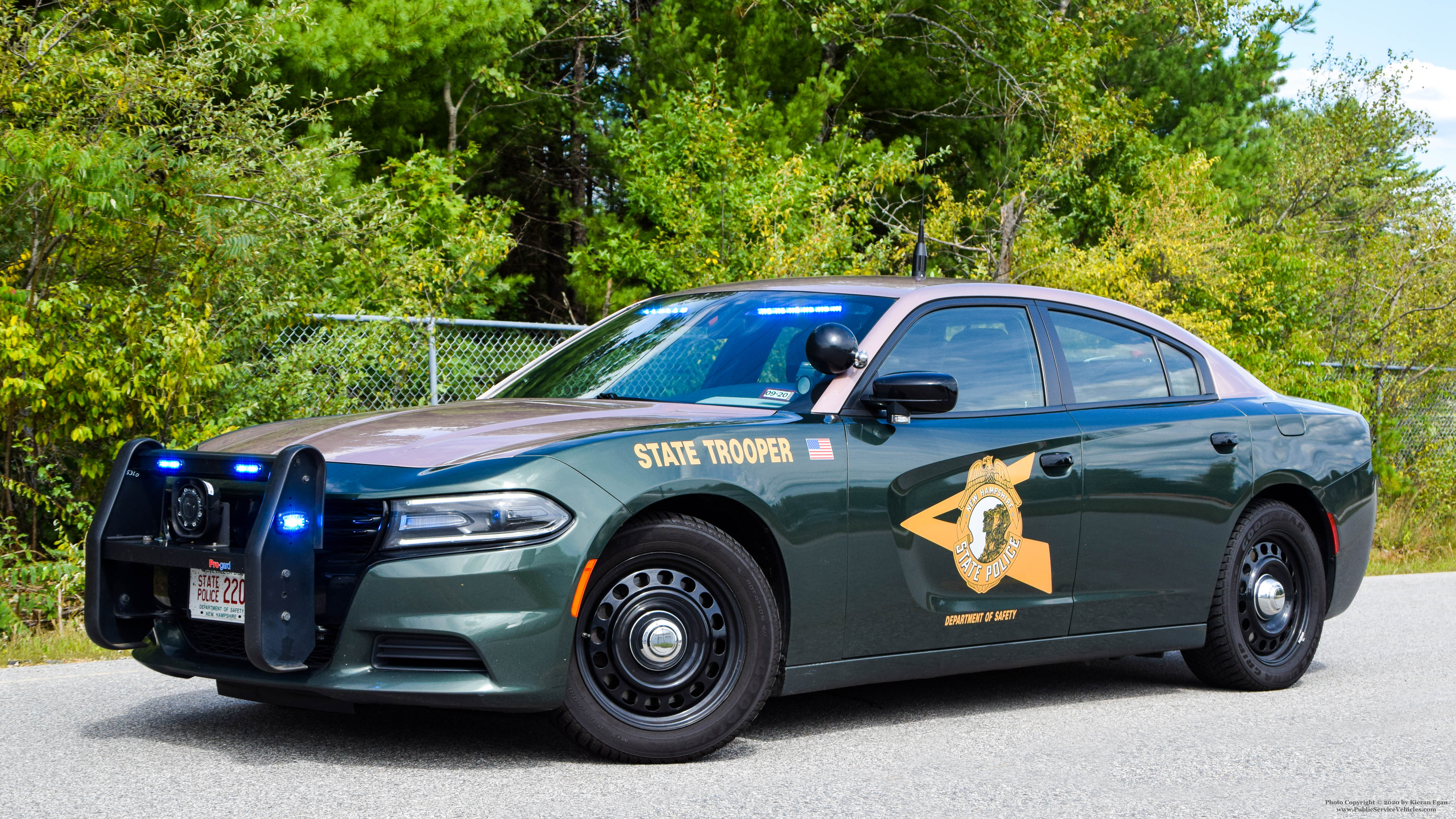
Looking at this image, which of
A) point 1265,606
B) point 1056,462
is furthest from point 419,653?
point 1265,606

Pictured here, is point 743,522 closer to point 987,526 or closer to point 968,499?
point 968,499

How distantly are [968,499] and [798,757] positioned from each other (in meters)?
1.15

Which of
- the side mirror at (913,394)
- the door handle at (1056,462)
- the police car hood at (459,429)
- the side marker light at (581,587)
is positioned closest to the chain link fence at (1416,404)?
the door handle at (1056,462)

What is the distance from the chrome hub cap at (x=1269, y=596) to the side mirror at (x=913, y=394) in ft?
7.22

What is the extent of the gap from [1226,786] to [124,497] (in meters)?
3.65

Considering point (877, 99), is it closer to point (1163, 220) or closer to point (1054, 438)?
point (1163, 220)

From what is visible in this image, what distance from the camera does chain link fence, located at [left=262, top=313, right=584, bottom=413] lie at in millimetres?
9203

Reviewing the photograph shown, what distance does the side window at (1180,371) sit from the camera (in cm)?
630

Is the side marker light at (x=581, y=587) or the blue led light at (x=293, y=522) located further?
the side marker light at (x=581, y=587)

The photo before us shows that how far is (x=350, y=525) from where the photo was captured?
4.20 m

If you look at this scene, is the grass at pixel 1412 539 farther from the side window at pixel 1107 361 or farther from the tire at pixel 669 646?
the tire at pixel 669 646

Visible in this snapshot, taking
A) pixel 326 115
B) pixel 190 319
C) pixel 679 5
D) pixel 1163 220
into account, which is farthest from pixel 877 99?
pixel 190 319

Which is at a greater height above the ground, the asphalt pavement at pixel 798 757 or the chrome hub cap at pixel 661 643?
the chrome hub cap at pixel 661 643

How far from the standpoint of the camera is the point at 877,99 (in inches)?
861
